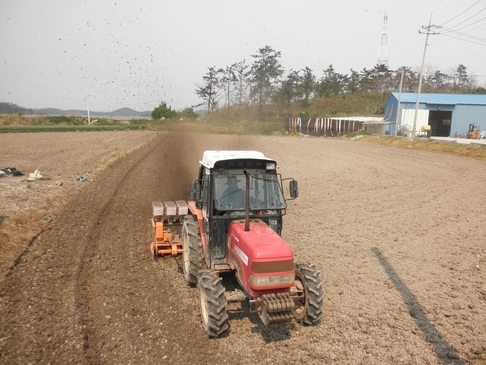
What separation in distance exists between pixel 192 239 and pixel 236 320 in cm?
179

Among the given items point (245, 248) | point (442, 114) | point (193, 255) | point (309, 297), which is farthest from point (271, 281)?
point (442, 114)

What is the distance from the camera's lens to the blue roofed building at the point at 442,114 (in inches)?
1704

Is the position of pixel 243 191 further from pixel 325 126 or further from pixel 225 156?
pixel 325 126

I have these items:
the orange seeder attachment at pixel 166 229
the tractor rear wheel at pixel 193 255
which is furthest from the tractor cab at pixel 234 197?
the orange seeder attachment at pixel 166 229

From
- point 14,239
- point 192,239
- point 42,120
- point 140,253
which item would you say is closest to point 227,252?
point 192,239

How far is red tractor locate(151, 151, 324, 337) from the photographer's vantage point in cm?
564

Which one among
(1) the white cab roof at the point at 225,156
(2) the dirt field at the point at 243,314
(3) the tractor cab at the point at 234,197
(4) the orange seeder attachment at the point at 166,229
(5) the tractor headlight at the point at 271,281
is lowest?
(2) the dirt field at the point at 243,314

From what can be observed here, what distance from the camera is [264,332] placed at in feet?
20.5

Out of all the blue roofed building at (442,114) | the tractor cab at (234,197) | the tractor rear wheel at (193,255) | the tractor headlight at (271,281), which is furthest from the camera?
the blue roofed building at (442,114)

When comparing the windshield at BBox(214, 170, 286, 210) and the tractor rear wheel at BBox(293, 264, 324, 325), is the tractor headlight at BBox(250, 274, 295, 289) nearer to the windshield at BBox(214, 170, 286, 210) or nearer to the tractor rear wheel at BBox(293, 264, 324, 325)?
the tractor rear wheel at BBox(293, 264, 324, 325)

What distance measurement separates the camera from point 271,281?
565 cm

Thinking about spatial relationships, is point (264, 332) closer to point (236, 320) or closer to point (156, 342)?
point (236, 320)

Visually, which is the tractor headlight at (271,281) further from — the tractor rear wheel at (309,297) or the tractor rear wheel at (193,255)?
the tractor rear wheel at (193,255)

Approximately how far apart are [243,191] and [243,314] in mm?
2196
